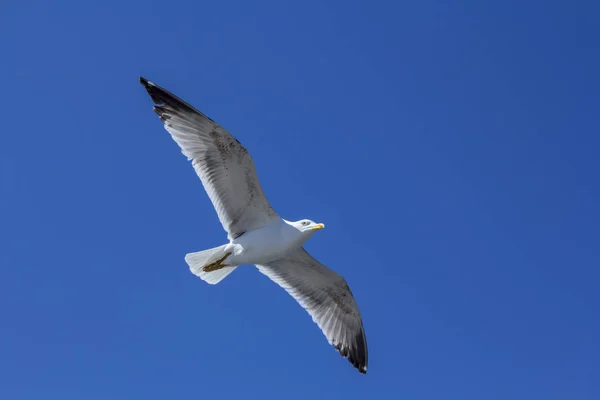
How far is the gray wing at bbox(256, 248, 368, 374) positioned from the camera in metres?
10.1

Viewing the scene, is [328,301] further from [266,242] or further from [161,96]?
[161,96]

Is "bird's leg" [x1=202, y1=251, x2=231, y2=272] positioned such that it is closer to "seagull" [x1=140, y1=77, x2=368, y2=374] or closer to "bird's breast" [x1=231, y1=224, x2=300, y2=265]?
"seagull" [x1=140, y1=77, x2=368, y2=374]

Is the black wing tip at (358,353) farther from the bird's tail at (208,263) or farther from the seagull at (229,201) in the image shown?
the bird's tail at (208,263)

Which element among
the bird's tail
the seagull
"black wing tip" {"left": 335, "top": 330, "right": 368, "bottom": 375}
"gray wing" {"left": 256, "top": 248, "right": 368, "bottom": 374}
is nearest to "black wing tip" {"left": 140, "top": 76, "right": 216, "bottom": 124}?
the seagull

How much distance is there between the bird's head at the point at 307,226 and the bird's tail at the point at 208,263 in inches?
38.8

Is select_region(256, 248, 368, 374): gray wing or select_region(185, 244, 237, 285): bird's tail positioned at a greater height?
select_region(256, 248, 368, 374): gray wing

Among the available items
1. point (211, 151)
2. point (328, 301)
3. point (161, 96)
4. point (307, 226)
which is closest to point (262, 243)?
point (307, 226)

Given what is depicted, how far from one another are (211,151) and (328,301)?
2.94 metres

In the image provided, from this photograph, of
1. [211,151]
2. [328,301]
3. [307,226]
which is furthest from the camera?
[328,301]

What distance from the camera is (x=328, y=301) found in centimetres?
1032

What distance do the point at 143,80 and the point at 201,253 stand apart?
2.34 meters

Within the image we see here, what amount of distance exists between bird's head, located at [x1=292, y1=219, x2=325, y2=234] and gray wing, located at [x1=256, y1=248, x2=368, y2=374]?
0.94 meters

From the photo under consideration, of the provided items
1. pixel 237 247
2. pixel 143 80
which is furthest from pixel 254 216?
pixel 143 80

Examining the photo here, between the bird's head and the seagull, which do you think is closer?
the seagull
